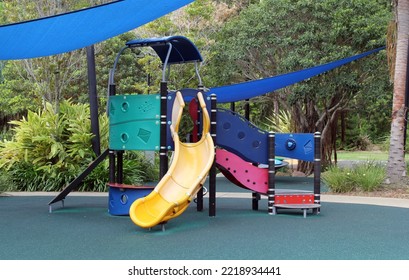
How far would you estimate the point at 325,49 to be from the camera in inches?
546

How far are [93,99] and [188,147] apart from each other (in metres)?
4.55

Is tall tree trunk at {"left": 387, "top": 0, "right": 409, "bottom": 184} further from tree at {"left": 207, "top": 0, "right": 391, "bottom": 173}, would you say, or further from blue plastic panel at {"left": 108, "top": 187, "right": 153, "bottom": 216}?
blue plastic panel at {"left": 108, "top": 187, "right": 153, "bottom": 216}

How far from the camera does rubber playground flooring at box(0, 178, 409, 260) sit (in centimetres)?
554

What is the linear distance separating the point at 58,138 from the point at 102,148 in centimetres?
99

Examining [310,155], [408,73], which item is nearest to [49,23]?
[310,155]

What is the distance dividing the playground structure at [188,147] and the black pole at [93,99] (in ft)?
9.90

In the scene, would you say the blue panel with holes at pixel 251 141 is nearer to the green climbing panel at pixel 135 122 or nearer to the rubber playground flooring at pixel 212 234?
the rubber playground flooring at pixel 212 234

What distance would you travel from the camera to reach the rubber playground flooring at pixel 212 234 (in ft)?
18.2

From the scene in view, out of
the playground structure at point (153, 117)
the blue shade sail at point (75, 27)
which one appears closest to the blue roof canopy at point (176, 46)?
the playground structure at point (153, 117)

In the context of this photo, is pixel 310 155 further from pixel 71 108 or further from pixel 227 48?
pixel 227 48

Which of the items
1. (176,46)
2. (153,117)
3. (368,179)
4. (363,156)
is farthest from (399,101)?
(363,156)

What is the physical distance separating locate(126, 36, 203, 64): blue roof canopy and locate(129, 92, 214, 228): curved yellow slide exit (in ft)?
2.86

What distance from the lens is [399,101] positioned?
11141mm

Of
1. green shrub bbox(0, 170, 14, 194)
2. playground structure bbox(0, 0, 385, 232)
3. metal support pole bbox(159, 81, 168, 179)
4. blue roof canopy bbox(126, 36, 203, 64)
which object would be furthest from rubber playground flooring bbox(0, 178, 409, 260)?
blue roof canopy bbox(126, 36, 203, 64)
